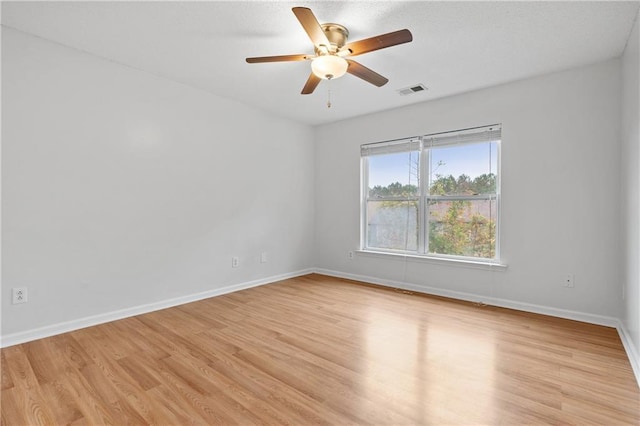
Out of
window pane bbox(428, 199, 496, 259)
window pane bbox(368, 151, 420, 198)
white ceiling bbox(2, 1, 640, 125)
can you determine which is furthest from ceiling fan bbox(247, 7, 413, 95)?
window pane bbox(428, 199, 496, 259)

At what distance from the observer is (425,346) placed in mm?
2498

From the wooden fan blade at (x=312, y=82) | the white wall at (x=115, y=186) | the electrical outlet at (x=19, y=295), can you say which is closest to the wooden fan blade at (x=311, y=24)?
the wooden fan blade at (x=312, y=82)

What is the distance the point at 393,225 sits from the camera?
4.51m

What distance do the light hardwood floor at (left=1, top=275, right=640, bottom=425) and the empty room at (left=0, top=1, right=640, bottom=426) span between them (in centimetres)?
2

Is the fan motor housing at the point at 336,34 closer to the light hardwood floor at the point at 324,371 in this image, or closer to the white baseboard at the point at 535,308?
the light hardwood floor at the point at 324,371

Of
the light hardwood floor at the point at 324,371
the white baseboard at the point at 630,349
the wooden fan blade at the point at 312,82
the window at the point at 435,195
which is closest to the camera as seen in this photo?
the light hardwood floor at the point at 324,371

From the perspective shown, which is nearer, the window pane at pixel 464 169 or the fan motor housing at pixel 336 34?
the fan motor housing at pixel 336 34

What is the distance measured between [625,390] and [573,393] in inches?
13.2

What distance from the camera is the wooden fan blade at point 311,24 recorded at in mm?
1839

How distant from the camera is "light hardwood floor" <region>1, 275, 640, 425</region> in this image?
1.69m

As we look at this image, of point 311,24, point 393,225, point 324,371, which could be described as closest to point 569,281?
point 393,225

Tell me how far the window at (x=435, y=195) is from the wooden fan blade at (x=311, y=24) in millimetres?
2365

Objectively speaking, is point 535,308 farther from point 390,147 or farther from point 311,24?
point 311,24

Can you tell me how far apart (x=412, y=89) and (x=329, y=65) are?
5.39ft
